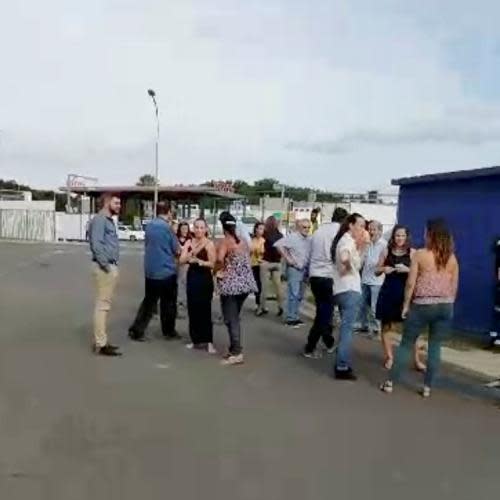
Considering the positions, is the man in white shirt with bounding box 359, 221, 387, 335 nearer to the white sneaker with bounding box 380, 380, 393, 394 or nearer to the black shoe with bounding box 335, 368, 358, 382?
the black shoe with bounding box 335, 368, 358, 382

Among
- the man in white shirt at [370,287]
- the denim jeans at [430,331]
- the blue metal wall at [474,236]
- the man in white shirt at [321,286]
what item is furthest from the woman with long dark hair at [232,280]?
the blue metal wall at [474,236]

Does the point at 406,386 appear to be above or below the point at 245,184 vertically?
below

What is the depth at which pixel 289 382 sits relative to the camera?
8.43m

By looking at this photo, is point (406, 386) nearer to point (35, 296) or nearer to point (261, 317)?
point (261, 317)

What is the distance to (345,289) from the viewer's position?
28.8 feet

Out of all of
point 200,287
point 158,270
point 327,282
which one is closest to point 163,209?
point 158,270

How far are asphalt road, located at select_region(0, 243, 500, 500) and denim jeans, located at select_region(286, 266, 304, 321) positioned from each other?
262 cm

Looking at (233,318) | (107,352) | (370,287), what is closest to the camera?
(233,318)

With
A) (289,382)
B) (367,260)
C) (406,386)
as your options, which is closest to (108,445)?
(289,382)

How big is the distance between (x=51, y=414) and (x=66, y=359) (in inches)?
102

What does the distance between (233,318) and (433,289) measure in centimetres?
251

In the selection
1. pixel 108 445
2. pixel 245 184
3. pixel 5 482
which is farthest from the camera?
pixel 245 184

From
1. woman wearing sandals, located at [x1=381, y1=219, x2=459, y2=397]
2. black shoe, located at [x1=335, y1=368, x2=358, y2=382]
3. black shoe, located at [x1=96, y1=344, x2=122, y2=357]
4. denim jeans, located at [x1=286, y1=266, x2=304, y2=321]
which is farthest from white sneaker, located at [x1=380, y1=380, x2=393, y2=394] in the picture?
denim jeans, located at [x1=286, y1=266, x2=304, y2=321]

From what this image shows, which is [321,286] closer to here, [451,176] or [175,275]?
[175,275]
